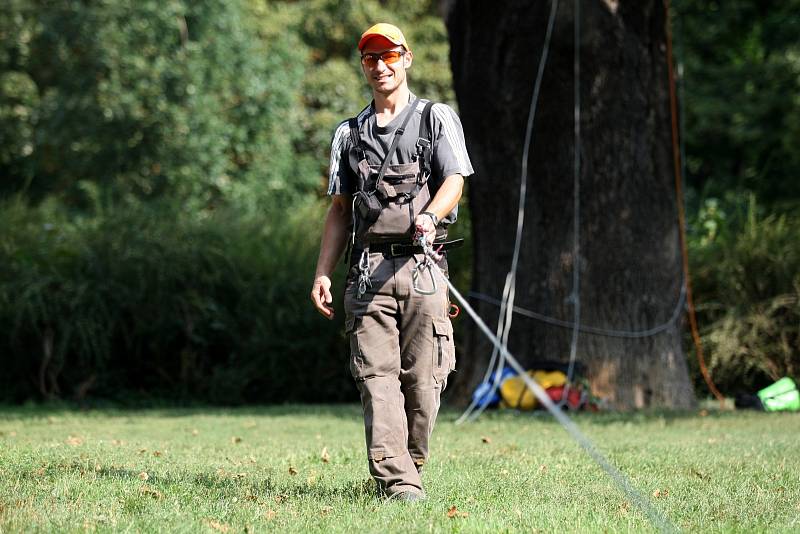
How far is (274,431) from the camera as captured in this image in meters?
9.34

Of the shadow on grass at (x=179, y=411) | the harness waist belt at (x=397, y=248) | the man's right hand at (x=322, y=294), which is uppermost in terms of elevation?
the harness waist belt at (x=397, y=248)

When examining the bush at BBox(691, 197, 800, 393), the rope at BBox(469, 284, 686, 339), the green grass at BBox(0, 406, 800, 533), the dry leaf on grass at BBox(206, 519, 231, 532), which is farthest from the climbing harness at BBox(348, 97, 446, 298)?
the bush at BBox(691, 197, 800, 393)

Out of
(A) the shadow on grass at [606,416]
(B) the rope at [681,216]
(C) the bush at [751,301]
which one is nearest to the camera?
(A) the shadow on grass at [606,416]

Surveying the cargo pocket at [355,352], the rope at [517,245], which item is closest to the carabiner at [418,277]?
the cargo pocket at [355,352]

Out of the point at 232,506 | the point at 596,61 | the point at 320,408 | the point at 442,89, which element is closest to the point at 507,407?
the point at 320,408

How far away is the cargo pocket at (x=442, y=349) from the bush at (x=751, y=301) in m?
7.75

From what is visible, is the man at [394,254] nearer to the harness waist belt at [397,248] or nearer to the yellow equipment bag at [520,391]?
the harness waist belt at [397,248]

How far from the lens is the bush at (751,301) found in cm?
1238

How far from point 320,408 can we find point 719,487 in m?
6.67

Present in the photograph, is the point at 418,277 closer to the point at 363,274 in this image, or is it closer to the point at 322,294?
the point at 363,274

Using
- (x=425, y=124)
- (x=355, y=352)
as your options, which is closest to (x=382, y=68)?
(x=425, y=124)

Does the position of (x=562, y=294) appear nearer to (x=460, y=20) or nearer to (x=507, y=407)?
(x=507, y=407)

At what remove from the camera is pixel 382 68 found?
523cm

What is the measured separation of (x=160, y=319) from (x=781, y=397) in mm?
6796
